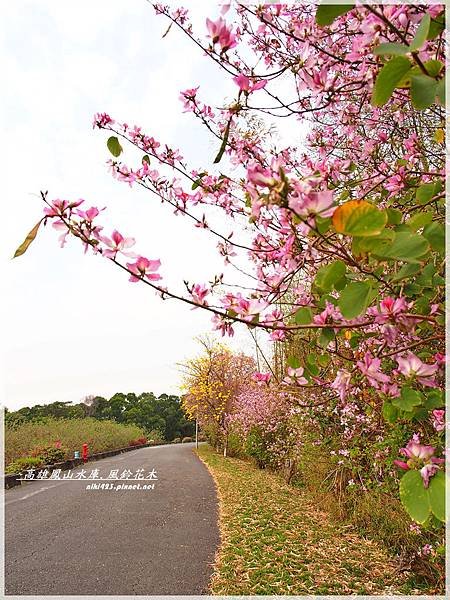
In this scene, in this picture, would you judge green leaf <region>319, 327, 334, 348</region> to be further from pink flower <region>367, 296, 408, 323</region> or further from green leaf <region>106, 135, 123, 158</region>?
green leaf <region>106, 135, 123, 158</region>

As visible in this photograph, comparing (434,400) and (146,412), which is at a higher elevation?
(434,400)

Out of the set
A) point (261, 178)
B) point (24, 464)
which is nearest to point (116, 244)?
point (261, 178)

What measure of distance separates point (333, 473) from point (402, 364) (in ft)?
17.3

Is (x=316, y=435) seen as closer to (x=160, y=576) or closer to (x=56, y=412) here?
(x=160, y=576)

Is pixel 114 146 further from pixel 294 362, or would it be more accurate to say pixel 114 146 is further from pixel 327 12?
pixel 294 362

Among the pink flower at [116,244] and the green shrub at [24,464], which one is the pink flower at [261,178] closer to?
the pink flower at [116,244]

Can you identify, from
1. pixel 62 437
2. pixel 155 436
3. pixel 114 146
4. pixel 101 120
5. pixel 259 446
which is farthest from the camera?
→ pixel 155 436

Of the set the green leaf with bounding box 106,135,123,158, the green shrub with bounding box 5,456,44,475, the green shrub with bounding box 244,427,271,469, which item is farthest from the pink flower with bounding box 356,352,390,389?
the green shrub with bounding box 244,427,271,469

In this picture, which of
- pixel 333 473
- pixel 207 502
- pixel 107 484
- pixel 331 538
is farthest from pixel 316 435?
pixel 107 484

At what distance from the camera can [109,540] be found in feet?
14.7

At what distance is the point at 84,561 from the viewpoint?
12.6 ft

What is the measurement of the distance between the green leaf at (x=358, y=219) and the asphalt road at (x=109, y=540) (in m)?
3.40

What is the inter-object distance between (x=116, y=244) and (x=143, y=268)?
0.24 feet

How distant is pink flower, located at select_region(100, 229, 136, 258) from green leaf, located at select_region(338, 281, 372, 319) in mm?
424
